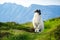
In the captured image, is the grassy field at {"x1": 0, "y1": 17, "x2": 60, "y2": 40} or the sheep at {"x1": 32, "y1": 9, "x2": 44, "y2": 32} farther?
the sheep at {"x1": 32, "y1": 9, "x2": 44, "y2": 32}

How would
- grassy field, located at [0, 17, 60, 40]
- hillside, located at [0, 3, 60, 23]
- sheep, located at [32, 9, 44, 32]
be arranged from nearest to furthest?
grassy field, located at [0, 17, 60, 40], sheep, located at [32, 9, 44, 32], hillside, located at [0, 3, 60, 23]

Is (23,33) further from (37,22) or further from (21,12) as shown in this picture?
(21,12)

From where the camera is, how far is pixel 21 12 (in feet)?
22.0

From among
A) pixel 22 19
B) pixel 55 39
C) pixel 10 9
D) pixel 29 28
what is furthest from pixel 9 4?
pixel 55 39

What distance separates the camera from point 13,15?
6.59 meters

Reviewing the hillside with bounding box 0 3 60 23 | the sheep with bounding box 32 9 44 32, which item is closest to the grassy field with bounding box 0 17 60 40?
the sheep with bounding box 32 9 44 32

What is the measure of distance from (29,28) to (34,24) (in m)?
0.39

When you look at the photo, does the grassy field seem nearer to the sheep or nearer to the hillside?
the sheep

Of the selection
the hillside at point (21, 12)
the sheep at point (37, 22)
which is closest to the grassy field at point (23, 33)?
the sheep at point (37, 22)

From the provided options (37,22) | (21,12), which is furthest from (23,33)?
(21,12)

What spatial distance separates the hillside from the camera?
21.3ft

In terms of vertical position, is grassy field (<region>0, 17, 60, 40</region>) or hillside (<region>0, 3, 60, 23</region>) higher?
hillside (<region>0, 3, 60, 23</region>)

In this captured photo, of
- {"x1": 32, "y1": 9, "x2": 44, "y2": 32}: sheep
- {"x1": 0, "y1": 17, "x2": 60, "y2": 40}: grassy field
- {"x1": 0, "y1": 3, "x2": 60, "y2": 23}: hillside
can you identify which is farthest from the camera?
{"x1": 0, "y1": 3, "x2": 60, "y2": 23}: hillside

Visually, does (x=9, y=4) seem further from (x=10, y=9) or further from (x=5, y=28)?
(x=5, y=28)
